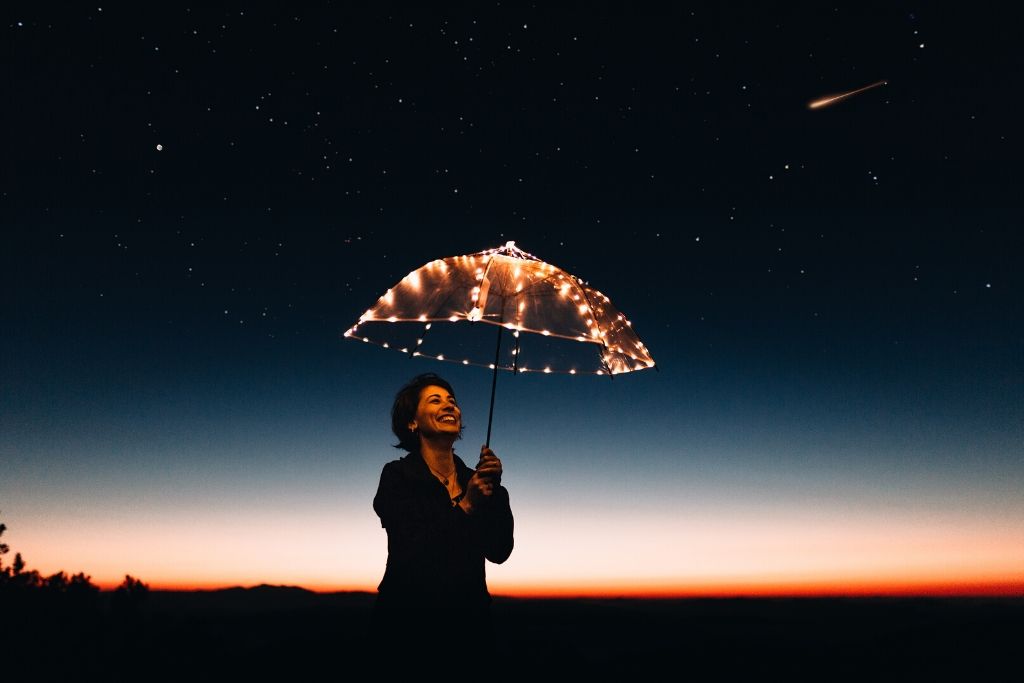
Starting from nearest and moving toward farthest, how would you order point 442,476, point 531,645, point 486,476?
point 486,476 < point 442,476 < point 531,645

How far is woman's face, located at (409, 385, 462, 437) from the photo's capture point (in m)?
3.99

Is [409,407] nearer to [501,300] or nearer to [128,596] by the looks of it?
[501,300]

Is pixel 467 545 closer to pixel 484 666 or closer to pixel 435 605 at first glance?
pixel 435 605

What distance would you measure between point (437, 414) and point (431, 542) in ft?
2.62

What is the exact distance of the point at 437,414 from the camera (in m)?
4.01

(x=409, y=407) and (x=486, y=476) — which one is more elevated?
(x=409, y=407)

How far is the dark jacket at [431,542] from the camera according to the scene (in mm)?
3498

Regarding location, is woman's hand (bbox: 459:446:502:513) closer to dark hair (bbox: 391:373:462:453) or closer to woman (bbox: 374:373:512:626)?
woman (bbox: 374:373:512:626)

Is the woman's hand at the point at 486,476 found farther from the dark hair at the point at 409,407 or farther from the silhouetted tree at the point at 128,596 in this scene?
the silhouetted tree at the point at 128,596

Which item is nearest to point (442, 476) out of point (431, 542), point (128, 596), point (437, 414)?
point (437, 414)

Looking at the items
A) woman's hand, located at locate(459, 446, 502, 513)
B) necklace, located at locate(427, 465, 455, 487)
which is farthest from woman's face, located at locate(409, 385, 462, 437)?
woman's hand, located at locate(459, 446, 502, 513)

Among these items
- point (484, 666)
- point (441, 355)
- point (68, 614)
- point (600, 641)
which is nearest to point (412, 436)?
point (441, 355)

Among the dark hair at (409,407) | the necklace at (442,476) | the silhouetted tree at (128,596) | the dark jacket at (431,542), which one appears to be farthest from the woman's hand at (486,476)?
the silhouetted tree at (128,596)

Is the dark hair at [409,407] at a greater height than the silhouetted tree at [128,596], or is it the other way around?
the dark hair at [409,407]
